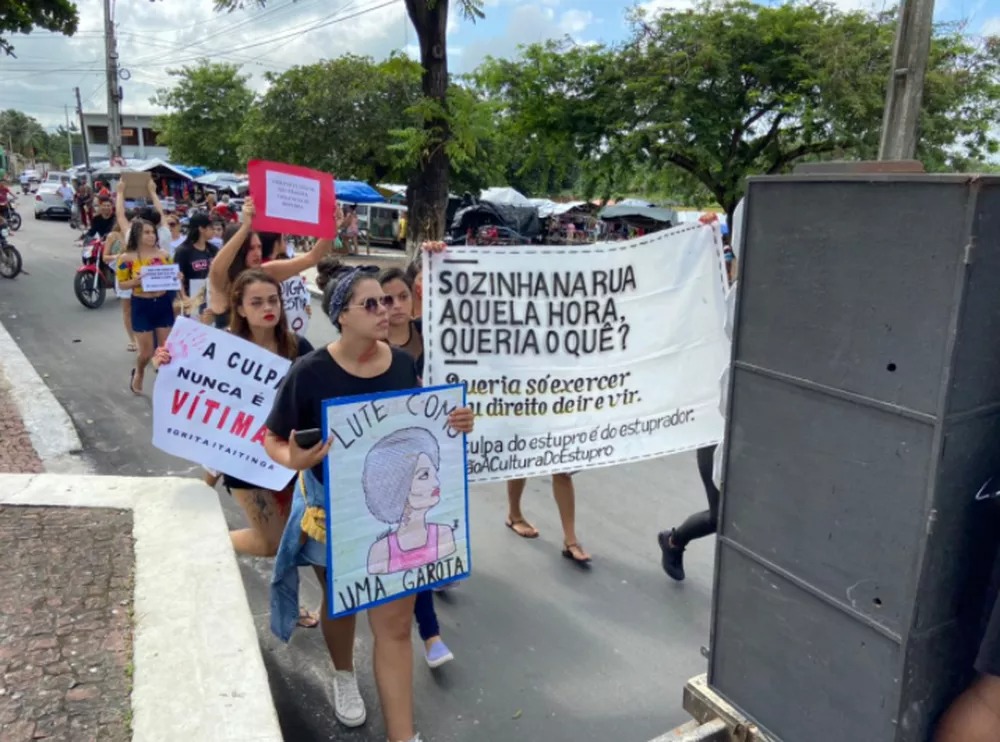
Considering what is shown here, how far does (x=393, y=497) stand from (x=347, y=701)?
3.06ft

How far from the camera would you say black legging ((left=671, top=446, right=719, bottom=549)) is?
4000 mm

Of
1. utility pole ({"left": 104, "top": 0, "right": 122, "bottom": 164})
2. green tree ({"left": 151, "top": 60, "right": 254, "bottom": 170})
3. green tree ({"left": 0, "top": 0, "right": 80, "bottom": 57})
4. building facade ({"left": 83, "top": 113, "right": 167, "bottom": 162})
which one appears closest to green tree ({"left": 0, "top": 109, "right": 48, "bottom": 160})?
building facade ({"left": 83, "top": 113, "right": 167, "bottom": 162})

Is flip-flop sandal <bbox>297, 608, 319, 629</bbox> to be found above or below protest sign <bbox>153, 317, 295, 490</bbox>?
below

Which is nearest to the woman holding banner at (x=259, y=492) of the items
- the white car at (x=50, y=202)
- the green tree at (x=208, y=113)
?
the white car at (x=50, y=202)

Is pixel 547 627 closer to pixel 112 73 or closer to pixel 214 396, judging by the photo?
pixel 214 396

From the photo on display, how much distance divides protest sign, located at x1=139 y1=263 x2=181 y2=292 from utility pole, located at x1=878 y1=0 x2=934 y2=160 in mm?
7271

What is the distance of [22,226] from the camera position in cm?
3008

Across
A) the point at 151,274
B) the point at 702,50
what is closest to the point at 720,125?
the point at 702,50

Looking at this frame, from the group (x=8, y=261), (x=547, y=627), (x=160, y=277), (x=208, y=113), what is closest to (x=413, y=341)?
(x=547, y=627)

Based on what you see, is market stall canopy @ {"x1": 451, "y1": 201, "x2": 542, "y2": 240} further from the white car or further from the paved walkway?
the paved walkway

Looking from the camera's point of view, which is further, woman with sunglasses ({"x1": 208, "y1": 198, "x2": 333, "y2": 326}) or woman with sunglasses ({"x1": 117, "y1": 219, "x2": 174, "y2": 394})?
woman with sunglasses ({"x1": 117, "y1": 219, "x2": 174, "y2": 394})

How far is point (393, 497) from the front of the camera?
9.53 feet

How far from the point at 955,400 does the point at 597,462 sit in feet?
8.39

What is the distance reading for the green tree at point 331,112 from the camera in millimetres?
26391
